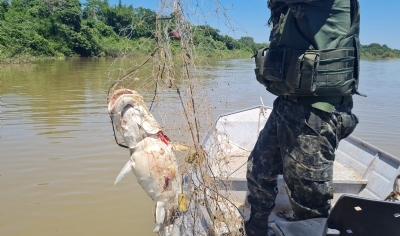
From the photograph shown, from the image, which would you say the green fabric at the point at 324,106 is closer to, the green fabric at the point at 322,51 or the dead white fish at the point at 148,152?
the green fabric at the point at 322,51

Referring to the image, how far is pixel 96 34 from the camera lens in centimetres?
3831

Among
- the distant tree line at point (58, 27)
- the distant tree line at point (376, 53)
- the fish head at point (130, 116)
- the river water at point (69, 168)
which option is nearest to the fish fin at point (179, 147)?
the fish head at point (130, 116)

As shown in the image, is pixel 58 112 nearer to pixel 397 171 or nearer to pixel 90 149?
pixel 90 149

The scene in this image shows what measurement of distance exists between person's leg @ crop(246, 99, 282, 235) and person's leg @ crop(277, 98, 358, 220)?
198 millimetres

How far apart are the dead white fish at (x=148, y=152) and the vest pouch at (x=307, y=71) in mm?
924

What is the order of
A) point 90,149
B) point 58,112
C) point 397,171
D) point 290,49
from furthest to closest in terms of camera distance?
point 58,112, point 90,149, point 397,171, point 290,49

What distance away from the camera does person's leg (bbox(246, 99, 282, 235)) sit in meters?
2.37

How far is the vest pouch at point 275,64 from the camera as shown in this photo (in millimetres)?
2166

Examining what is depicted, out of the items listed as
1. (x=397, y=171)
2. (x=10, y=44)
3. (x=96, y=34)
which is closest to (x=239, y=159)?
(x=397, y=171)

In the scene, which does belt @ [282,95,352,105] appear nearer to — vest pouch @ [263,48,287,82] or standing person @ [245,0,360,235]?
standing person @ [245,0,360,235]

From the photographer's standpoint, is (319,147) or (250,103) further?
(250,103)

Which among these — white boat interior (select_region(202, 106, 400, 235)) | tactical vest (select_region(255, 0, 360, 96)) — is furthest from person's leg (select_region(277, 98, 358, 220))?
white boat interior (select_region(202, 106, 400, 235))

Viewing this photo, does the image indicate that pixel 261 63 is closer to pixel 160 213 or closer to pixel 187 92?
pixel 187 92

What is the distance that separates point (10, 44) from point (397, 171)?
29960 mm
